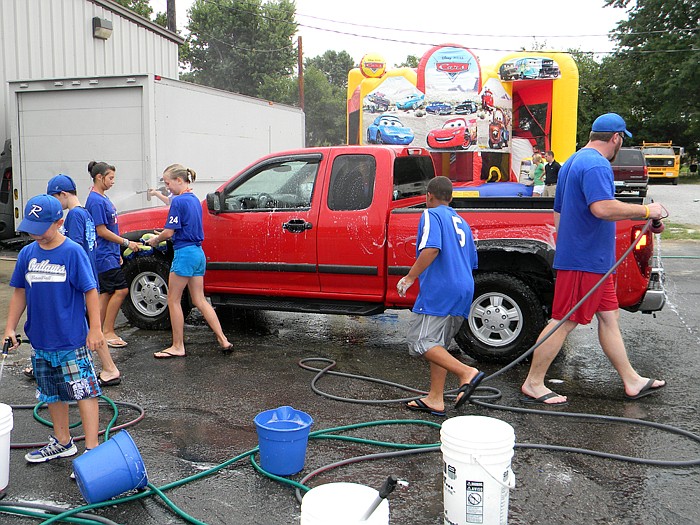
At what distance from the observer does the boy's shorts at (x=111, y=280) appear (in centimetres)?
641

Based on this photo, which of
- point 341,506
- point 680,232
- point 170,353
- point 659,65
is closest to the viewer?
point 341,506

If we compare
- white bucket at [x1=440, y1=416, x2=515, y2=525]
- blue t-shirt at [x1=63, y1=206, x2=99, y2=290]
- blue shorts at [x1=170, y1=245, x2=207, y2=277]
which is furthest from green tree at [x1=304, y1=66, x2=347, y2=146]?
white bucket at [x1=440, y1=416, x2=515, y2=525]

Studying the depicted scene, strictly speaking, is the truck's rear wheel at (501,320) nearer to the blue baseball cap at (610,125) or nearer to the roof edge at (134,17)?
the blue baseball cap at (610,125)

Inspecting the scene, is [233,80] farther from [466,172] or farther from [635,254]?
[635,254]

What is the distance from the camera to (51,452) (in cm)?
416

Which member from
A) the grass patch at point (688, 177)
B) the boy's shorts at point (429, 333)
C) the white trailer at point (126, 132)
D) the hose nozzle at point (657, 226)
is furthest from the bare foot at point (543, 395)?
the grass patch at point (688, 177)

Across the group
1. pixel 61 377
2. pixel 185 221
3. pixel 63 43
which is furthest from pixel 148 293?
pixel 63 43

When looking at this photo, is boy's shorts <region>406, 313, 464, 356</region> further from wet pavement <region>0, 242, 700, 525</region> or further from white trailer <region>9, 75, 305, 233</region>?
white trailer <region>9, 75, 305, 233</region>

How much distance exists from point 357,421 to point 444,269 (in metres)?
1.18

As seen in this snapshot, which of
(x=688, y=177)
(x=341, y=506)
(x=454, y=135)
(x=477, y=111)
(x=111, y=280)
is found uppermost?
(x=477, y=111)

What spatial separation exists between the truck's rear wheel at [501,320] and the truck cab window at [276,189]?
1.87m

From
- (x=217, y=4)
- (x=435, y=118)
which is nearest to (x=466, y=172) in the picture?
(x=435, y=118)

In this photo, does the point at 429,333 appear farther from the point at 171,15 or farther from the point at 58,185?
the point at 171,15

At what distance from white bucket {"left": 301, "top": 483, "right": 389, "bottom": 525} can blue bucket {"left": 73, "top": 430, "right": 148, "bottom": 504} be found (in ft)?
4.45
